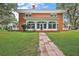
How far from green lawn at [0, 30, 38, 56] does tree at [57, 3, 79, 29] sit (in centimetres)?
48

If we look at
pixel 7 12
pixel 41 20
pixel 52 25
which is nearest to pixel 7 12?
pixel 7 12

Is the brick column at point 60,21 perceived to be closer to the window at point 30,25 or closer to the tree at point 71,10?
the tree at point 71,10

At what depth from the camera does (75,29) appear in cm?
926

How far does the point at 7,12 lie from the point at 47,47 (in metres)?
0.70

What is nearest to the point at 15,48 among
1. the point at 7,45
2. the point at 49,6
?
the point at 7,45

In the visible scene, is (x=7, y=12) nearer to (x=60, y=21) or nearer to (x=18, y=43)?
(x=18, y=43)

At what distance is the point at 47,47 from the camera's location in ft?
30.1

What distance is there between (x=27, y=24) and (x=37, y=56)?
48cm

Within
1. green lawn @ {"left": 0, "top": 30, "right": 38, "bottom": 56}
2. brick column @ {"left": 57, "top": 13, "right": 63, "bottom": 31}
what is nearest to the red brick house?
brick column @ {"left": 57, "top": 13, "right": 63, "bottom": 31}

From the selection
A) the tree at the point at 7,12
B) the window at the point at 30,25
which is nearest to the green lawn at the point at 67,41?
the window at the point at 30,25

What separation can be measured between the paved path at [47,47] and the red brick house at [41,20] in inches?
4.5

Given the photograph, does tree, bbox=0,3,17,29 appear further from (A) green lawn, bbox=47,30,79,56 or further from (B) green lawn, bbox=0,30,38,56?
(A) green lawn, bbox=47,30,79,56

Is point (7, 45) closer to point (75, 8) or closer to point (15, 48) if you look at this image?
point (15, 48)

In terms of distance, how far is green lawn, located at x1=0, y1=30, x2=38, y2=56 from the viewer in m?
9.11
